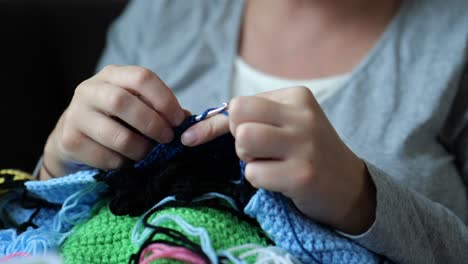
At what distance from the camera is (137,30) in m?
0.95

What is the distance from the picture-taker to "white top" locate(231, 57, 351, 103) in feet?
2.53

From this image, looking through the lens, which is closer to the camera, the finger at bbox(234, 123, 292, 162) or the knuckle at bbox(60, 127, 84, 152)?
the finger at bbox(234, 123, 292, 162)

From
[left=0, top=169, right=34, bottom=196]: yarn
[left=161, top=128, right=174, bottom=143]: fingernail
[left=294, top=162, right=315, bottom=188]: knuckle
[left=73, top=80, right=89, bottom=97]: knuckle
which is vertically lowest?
[left=0, top=169, right=34, bottom=196]: yarn

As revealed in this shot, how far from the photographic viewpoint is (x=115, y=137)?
0.50m

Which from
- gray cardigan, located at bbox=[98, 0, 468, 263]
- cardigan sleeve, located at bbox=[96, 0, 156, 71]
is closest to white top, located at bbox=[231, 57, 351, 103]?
gray cardigan, located at bbox=[98, 0, 468, 263]

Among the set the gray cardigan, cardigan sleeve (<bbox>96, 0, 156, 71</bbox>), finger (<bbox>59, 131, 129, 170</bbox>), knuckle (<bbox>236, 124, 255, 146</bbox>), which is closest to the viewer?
knuckle (<bbox>236, 124, 255, 146</bbox>)

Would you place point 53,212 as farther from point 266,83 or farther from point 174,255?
point 266,83

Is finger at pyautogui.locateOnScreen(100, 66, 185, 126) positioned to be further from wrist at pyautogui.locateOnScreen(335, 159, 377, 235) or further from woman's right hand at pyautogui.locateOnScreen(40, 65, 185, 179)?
wrist at pyautogui.locateOnScreen(335, 159, 377, 235)

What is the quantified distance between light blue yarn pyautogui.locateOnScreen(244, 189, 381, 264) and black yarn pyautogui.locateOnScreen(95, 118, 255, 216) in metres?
0.04

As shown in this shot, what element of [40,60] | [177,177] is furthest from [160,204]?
[40,60]

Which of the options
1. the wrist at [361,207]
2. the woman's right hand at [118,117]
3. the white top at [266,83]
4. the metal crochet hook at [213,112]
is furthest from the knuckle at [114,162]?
the white top at [266,83]

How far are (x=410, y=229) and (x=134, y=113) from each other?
10.7 inches

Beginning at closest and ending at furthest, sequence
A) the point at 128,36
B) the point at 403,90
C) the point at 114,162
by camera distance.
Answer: the point at 114,162 < the point at 403,90 < the point at 128,36

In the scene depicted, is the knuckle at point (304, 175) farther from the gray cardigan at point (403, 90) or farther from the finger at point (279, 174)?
the gray cardigan at point (403, 90)
